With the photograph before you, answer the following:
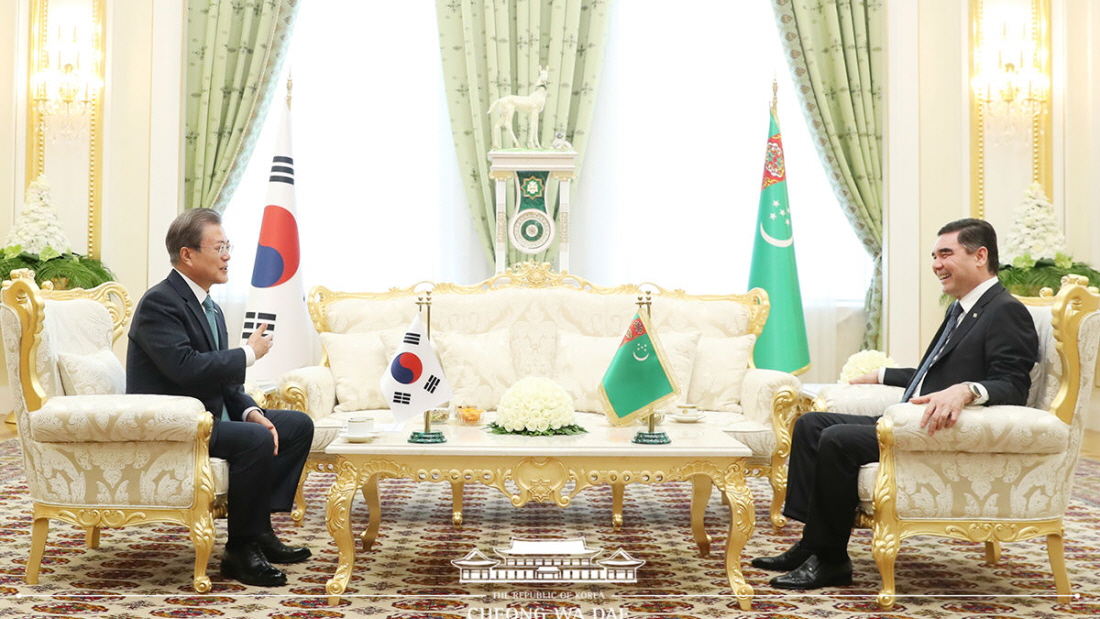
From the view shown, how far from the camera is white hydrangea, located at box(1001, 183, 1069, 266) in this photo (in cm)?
614

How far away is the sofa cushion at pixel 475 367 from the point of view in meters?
4.42

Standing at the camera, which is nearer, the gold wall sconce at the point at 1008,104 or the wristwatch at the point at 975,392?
the wristwatch at the point at 975,392

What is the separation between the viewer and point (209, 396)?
3.11 metres

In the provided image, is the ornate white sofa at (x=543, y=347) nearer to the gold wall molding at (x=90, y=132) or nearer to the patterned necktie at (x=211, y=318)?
the patterned necktie at (x=211, y=318)

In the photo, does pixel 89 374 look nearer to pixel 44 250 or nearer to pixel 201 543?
pixel 201 543

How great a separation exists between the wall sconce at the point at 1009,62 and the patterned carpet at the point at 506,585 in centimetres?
339

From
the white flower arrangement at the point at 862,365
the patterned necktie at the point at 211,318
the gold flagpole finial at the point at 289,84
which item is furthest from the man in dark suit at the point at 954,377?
the gold flagpole finial at the point at 289,84

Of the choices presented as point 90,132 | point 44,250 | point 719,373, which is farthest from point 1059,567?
point 90,132

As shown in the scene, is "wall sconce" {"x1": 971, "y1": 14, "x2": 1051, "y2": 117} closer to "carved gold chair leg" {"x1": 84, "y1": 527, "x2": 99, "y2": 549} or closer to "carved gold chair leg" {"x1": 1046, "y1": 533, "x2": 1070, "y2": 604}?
"carved gold chair leg" {"x1": 1046, "y1": 533, "x2": 1070, "y2": 604}

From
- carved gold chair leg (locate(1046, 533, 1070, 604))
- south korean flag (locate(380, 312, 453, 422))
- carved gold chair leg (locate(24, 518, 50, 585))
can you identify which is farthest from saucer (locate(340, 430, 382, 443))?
carved gold chair leg (locate(1046, 533, 1070, 604))

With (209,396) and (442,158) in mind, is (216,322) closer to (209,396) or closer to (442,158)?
(209,396)

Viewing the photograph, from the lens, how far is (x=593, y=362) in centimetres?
444

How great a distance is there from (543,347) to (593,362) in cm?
35

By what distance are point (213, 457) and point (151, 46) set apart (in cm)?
467
